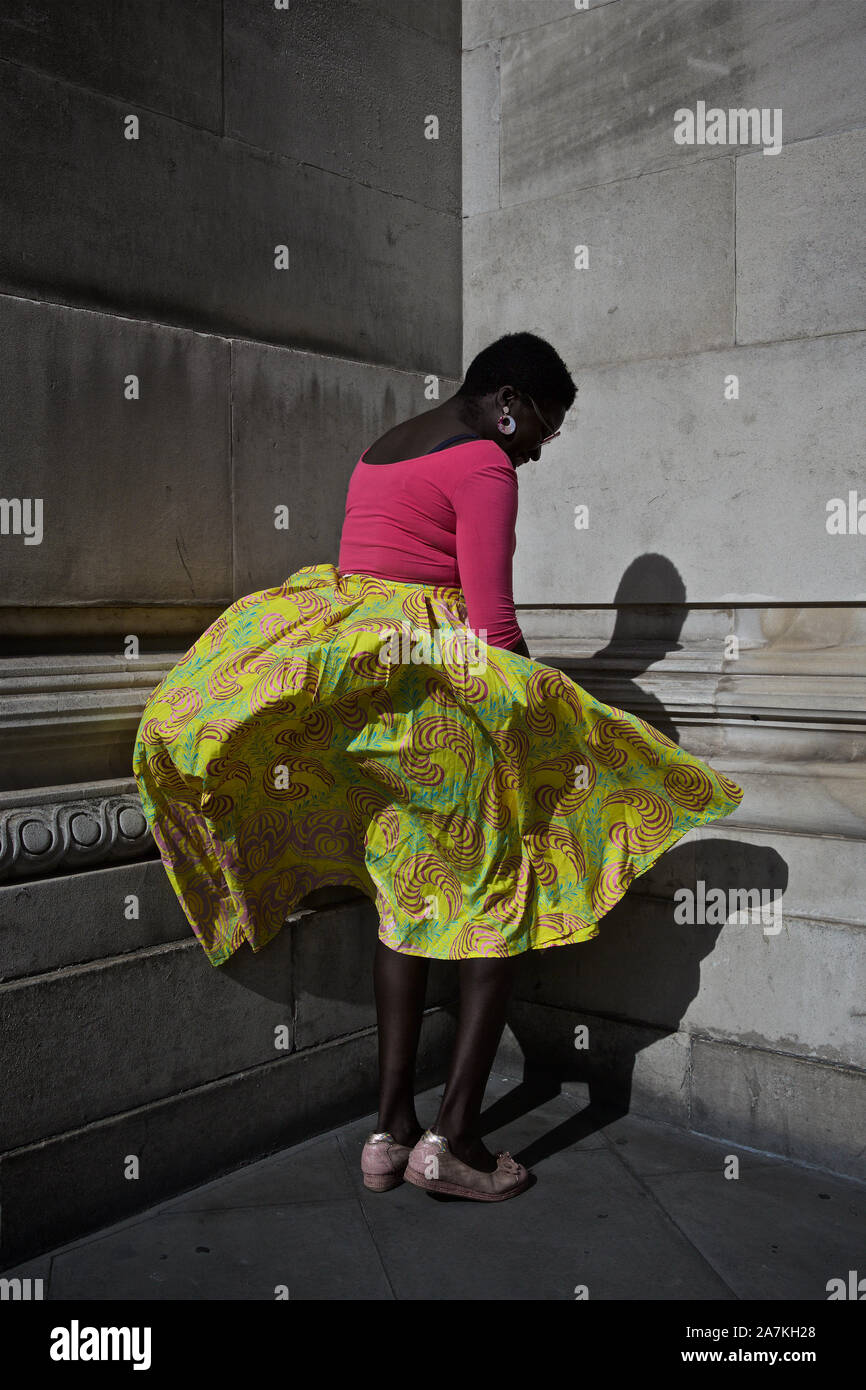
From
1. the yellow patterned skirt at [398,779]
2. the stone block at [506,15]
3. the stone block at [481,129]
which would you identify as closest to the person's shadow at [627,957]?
the yellow patterned skirt at [398,779]

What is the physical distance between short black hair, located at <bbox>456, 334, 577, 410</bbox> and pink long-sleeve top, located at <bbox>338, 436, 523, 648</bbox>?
21 centimetres

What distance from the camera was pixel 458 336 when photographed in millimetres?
4801

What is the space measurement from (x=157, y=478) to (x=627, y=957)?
2.20m

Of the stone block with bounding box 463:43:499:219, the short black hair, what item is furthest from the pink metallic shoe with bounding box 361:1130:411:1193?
the stone block with bounding box 463:43:499:219

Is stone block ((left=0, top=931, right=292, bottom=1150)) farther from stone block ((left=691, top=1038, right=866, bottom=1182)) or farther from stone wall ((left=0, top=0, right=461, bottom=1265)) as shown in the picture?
stone block ((left=691, top=1038, right=866, bottom=1182))

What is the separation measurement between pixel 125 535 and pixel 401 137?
79.4 inches

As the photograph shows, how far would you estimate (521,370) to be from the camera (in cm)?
340

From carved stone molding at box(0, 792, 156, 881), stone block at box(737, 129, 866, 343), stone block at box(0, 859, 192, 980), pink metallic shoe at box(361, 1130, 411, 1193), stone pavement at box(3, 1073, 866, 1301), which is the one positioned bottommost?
stone pavement at box(3, 1073, 866, 1301)

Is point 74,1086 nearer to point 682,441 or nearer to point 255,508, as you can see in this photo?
point 255,508

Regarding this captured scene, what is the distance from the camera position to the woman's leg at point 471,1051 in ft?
10.9

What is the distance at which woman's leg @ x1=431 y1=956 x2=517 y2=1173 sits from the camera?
3330 millimetres

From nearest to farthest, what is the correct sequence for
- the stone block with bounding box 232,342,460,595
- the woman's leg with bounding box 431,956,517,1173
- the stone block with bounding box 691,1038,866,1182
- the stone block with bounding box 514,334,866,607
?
1. the woman's leg with bounding box 431,956,517,1173
2. the stone block with bounding box 691,1038,866,1182
3. the stone block with bounding box 514,334,866,607
4. the stone block with bounding box 232,342,460,595

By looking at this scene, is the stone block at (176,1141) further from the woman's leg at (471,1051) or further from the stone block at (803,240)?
the stone block at (803,240)
